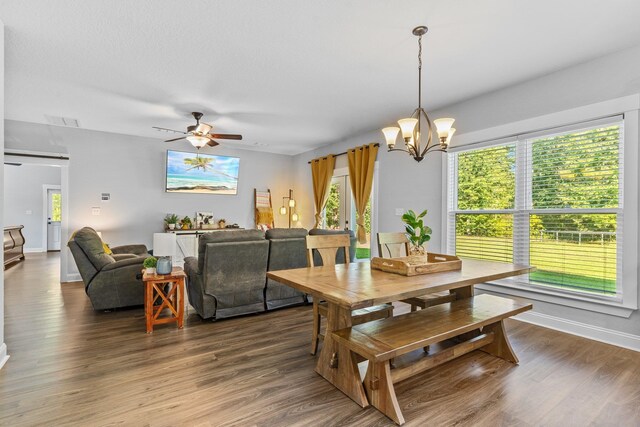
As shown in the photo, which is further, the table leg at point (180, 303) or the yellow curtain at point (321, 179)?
the yellow curtain at point (321, 179)

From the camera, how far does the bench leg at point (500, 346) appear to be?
254cm

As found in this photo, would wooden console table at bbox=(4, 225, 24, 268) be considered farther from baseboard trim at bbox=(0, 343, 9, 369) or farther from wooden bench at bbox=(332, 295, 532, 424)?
wooden bench at bbox=(332, 295, 532, 424)

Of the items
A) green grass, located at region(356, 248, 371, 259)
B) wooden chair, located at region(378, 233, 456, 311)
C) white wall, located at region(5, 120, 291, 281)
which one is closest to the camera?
wooden chair, located at region(378, 233, 456, 311)

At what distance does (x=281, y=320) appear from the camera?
3.50 meters

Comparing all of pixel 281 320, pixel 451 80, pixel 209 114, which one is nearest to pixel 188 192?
pixel 209 114

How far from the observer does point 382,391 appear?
1.89 metres

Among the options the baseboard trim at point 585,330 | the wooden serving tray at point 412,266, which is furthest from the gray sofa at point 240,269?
the baseboard trim at point 585,330

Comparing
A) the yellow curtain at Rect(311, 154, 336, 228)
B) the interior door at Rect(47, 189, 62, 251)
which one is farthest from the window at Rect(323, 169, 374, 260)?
the interior door at Rect(47, 189, 62, 251)

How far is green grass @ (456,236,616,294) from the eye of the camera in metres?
3.01

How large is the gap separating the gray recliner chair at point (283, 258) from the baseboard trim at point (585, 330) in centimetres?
260

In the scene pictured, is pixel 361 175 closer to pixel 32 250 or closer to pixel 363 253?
pixel 363 253

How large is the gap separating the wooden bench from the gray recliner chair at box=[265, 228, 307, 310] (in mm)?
1794

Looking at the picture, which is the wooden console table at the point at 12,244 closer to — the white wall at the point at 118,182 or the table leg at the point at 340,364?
Result: the white wall at the point at 118,182

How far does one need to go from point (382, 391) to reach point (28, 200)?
11.8m
